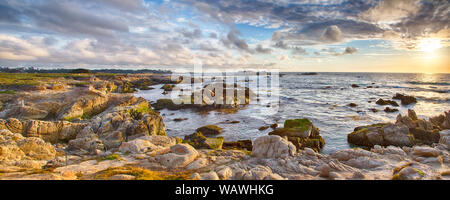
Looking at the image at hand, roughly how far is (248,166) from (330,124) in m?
20.7

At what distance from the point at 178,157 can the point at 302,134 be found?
12623 millimetres

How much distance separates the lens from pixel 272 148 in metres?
11.6

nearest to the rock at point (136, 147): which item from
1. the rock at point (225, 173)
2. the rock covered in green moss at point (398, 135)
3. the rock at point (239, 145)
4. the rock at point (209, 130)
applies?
the rock at point (225, 173)

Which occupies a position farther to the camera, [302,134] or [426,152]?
[302,134]

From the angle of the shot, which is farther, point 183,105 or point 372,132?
point 183,105

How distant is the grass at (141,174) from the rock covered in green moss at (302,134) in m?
11.3

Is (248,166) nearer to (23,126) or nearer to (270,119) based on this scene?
(23,126)

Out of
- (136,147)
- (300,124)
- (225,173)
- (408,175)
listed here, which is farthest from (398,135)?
(136,147)

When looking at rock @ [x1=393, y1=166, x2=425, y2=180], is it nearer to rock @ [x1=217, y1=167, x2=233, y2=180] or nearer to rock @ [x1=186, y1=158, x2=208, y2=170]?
rock @ [x1=217, y1=167, x2=233, y2=180]

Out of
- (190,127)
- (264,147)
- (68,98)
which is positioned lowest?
(190,127)

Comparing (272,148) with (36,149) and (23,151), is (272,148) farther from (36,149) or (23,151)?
(23,151)

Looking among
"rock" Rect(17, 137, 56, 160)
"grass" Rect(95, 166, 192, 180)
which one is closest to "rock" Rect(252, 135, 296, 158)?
"grass" Rect(95, 166, 192, 180)
